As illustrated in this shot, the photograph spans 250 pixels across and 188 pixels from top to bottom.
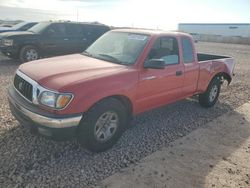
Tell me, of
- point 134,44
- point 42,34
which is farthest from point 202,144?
point 42,34

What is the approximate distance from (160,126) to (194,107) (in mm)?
1658

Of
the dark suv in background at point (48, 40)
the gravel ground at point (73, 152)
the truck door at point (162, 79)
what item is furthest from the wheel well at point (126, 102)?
the dark suv in background at point (48, 40)

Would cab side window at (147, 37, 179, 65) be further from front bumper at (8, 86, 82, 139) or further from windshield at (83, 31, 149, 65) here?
front bumper at (8, 86, 82, 139)

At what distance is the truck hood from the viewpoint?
3.35m

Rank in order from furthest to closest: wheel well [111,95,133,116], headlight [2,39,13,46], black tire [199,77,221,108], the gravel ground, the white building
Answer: the white building
headlight [2,39,13,46]
black tire [199,77,221,108]
wheel well [111,95,133,116]
the gravel ground

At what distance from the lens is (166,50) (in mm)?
4703

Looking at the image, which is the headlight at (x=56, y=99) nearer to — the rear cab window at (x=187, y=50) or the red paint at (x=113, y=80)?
the red paint at (x=113, y=80)

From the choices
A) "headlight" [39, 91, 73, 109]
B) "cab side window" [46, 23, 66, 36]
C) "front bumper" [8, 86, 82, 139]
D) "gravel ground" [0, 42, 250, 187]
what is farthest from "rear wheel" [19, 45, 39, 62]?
"headlight" [39, 91, 73, 109]

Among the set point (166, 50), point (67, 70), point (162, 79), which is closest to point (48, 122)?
point (67, 70)

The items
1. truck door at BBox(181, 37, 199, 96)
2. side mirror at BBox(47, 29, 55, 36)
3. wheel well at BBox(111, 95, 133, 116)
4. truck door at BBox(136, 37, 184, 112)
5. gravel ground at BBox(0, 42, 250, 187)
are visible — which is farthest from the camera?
side mirror at BBox(47, 29, 55, 36)

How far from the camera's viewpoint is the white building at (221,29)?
64562mm

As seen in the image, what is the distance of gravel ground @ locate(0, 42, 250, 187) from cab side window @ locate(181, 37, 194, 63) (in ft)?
4.11

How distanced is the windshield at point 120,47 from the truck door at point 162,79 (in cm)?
24

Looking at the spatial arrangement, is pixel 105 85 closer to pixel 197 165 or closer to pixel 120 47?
pixel 120 47
